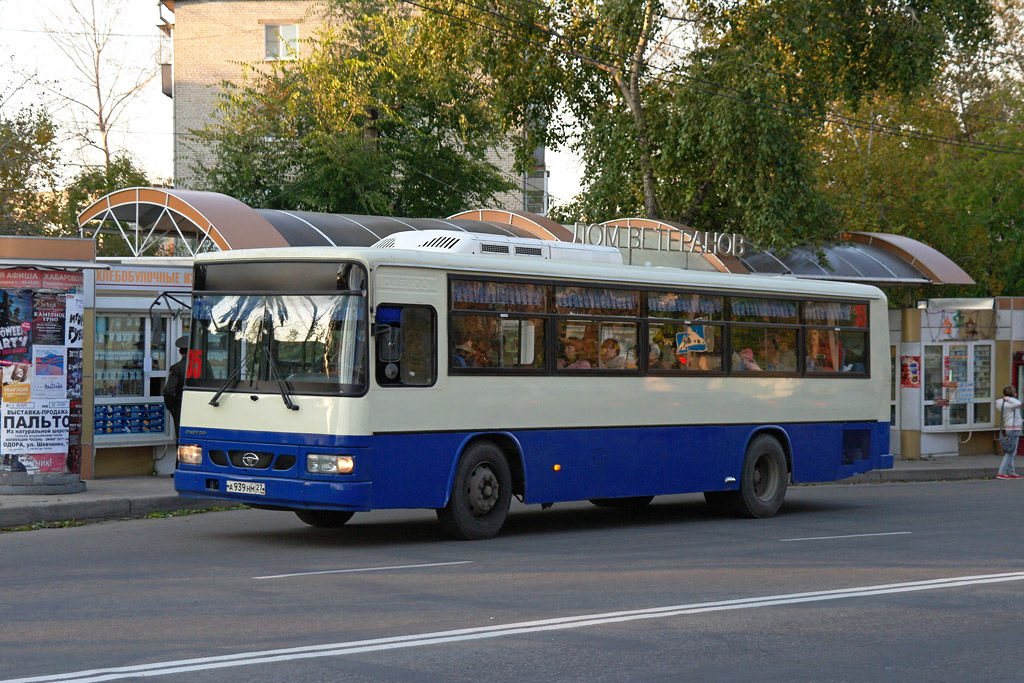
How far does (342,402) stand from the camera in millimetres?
11625

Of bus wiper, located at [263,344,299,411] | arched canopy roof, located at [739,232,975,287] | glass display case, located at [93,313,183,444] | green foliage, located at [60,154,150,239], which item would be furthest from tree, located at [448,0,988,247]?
green foliage, located at [60,154,150,239]

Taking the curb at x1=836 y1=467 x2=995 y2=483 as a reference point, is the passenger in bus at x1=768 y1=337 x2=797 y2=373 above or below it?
above

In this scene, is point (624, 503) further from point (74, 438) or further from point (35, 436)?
point (35, 436)

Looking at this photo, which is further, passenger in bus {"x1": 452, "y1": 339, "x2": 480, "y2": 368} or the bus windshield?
passenger in bus {"x1": 452, "y1": 339, "x2": 480, "y2": 368}

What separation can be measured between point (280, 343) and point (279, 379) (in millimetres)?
363

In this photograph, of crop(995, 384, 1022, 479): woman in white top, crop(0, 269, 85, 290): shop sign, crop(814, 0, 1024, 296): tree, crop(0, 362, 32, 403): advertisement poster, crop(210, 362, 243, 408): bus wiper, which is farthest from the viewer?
crop(814, 0, 1024, 296): tree

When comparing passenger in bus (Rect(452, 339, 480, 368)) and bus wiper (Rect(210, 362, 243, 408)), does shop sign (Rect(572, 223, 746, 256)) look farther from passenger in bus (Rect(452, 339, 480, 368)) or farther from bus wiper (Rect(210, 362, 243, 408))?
bus wiper (Rect(210, 362, 243, 408))

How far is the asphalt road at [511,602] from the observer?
7.04 meters

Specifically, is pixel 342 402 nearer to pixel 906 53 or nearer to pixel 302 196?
pixel 906 53

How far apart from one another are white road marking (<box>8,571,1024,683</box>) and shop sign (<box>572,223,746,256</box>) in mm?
12809

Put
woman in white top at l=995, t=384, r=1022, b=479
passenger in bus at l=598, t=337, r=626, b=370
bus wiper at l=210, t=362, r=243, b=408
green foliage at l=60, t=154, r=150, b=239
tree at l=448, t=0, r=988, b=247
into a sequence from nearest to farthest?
bus wiper at l=210, t=362, r=243, b=408, passenger in bus at l=598, t=337, r=626, b=370, woman in white top at l=995, t=384, r=1022, b=479, tree at l=448, t=0, r=988, b=247, green foliage at l=60, t=154, r=150, b=239

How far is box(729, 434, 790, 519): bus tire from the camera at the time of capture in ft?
51.8

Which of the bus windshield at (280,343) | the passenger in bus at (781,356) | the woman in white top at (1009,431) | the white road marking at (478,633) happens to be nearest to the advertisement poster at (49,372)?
the bus windshield at (280,343)

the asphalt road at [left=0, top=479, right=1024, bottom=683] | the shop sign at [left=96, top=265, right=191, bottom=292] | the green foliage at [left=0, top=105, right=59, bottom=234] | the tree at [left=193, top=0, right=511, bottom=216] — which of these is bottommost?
the asphalt road at [left=0, top=479, right=1024, bottom=683]
